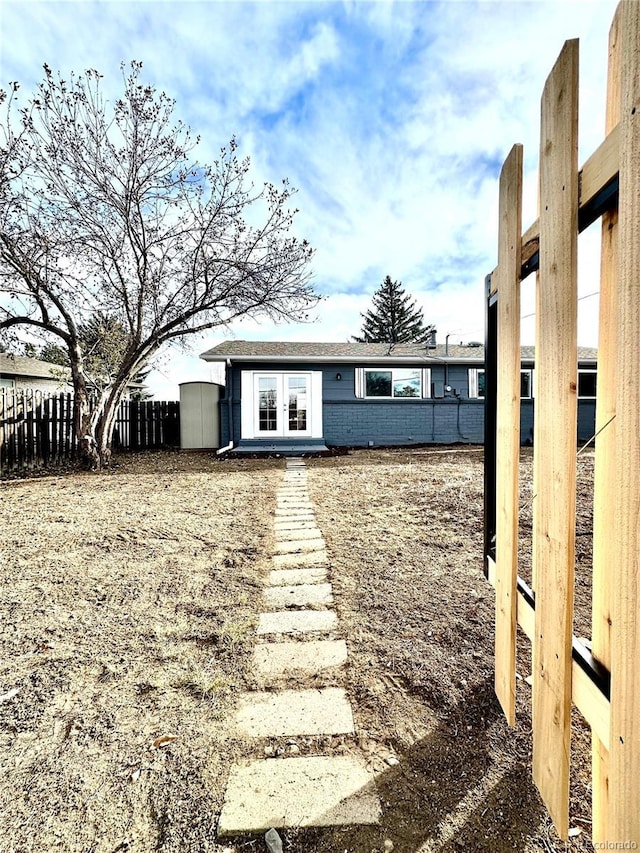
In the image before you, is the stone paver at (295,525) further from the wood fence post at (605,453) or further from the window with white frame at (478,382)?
the window with white frame at (478,382)

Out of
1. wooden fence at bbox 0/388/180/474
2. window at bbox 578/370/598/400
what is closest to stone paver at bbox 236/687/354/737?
wooden fence at bbox 0/388/180/474

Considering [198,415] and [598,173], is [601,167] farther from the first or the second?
[198,415]

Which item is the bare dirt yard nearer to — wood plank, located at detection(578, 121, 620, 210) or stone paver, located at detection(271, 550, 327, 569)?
stone paver, located at detection(271, 550, 327, 569)

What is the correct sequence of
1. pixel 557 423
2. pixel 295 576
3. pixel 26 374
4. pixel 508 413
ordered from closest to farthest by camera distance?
pixel 557 423
pixel 508 413
pixel 295 576
pixel 26 374

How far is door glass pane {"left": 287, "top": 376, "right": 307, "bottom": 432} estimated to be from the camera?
10.9 m

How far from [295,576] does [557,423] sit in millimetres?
2290

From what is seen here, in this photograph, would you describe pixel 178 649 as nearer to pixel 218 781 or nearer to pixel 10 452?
pixel 218 781

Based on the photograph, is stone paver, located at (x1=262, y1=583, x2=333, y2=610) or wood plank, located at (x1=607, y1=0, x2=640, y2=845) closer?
wood plank, located at (x1=607, y1=0, x2=640, y2=845)

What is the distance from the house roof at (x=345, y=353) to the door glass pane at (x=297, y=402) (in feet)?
2.19

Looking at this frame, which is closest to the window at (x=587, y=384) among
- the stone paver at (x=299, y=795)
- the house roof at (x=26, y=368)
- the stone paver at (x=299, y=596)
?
Answer: the stone paver at (x=299, y=596)

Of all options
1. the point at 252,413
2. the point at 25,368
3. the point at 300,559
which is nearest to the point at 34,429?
the point at 252,413

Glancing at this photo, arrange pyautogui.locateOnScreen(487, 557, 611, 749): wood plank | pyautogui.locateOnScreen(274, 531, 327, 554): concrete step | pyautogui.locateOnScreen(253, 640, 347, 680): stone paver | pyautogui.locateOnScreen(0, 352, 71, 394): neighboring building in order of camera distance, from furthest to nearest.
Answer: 1. pyautogui.locateOnScreen(0, 352, 71, 394): neighboring building
2. pyautogui.locateOnScreen(274, 531, 327, 554): concrete step
3. pyautogui.locateOnScreen(253, 640, 347, 680): stone paver
4. pyautogui.locateOnScreen(487, 557, 611, 749): wood plank

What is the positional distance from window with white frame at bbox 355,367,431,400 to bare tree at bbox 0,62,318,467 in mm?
3655

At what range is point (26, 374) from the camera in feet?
58.3
